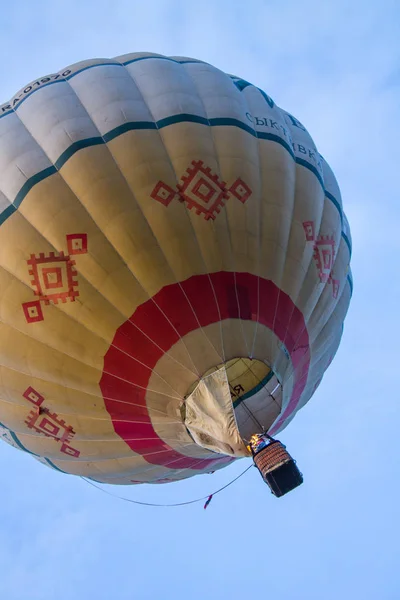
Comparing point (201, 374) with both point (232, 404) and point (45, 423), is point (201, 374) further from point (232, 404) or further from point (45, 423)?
point (45, 423)

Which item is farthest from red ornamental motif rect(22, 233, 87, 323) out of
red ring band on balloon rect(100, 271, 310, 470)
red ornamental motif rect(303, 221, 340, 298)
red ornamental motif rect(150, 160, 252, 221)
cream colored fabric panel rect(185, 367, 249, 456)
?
red ornamental motif rect(303, 221, 340, 298)

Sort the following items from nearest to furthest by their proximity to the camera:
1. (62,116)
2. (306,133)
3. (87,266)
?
(87,266) < (62,116) < (306,133)

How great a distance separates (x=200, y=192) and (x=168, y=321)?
4.15 ft

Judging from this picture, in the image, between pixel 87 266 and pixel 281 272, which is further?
pixel 281 272

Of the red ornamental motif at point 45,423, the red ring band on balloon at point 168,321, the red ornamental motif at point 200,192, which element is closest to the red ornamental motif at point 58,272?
the red ring band on balloon at point 168,321

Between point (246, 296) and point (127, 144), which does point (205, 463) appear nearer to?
point (246, 296)

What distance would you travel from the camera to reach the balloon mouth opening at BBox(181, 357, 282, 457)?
707 cm

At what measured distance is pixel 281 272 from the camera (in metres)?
7.41

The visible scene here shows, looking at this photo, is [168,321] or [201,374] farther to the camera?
[201,374]

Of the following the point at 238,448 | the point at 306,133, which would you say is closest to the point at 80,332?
the point at 238,448

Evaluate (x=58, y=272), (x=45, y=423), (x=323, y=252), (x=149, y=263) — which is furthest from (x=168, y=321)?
(x=323, y=252)

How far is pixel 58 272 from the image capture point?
6859mm

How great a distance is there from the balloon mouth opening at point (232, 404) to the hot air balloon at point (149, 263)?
1 cm

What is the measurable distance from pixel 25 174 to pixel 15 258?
82cm
